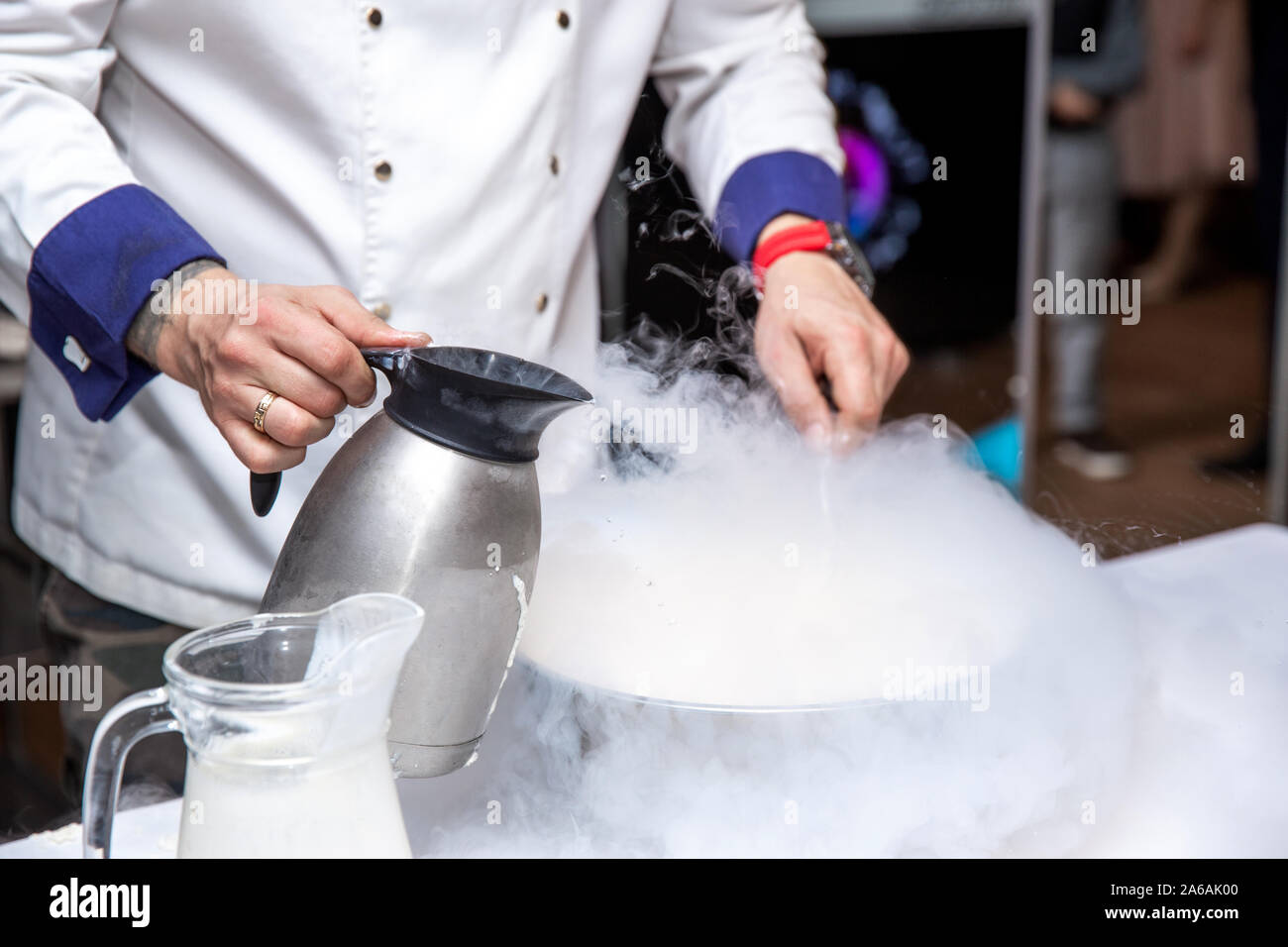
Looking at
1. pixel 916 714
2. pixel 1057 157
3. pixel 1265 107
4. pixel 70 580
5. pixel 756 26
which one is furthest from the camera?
pixel 1057 157

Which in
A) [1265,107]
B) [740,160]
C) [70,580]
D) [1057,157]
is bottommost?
[1057,157]

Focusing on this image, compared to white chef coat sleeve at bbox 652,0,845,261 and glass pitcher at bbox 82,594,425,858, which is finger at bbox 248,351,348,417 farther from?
white chef coat sleeve at bbox 652,0,845,261

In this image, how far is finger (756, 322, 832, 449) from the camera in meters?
1.05

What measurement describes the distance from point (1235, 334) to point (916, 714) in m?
6.00

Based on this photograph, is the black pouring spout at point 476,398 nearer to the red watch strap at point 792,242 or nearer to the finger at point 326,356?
the finger at point 326,356

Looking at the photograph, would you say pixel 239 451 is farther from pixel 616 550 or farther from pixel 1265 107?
pixel 1265 107

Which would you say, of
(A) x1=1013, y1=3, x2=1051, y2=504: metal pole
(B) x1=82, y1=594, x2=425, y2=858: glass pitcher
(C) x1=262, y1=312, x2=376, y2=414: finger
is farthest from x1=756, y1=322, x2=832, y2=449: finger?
(A) x1=1013, y1=3, x2=1051, y2=504: metal pole

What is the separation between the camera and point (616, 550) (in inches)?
35.6

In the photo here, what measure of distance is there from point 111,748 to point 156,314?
434 mm

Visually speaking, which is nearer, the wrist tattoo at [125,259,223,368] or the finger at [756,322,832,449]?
the wrist tattoo at [125,259,223,368]

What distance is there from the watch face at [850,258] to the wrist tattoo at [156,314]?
2.13 ft

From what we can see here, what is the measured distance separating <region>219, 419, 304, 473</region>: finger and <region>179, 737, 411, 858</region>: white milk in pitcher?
26 cm
